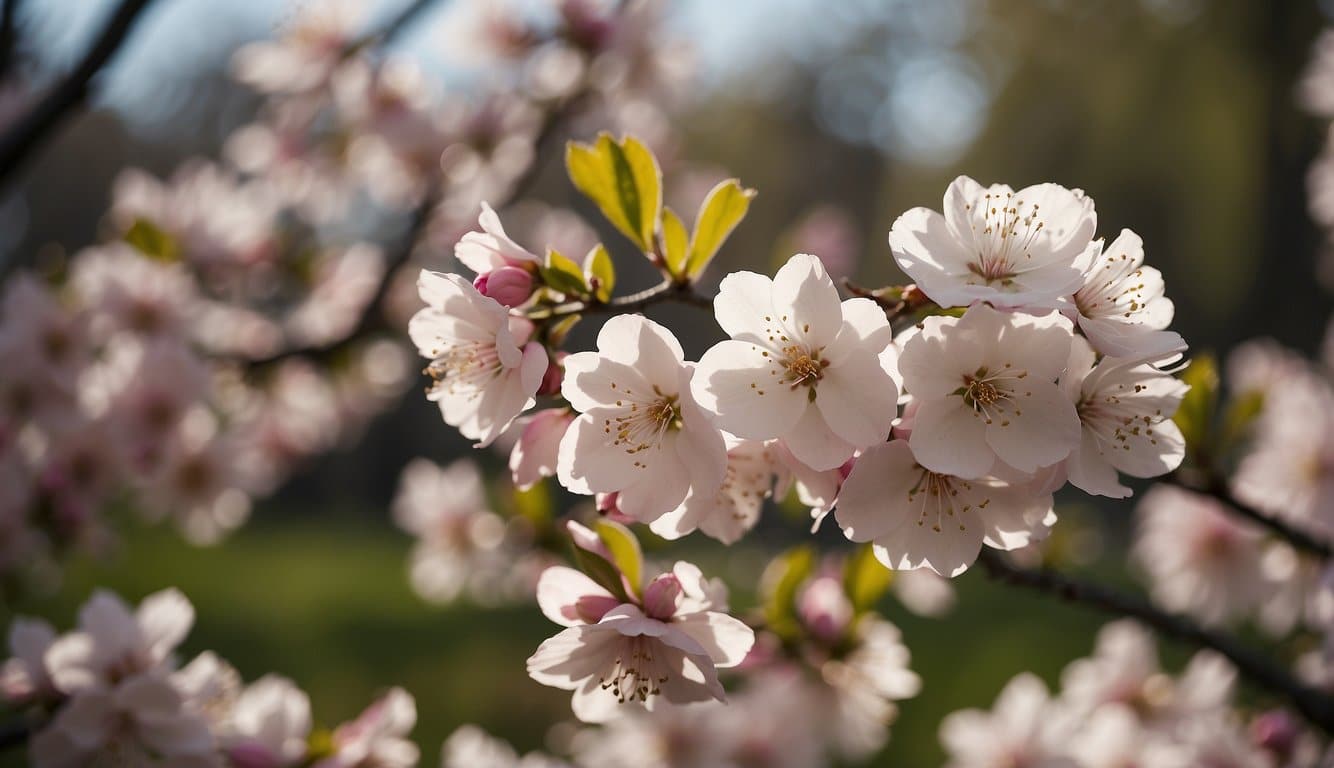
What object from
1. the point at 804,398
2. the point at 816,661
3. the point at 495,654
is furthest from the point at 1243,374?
the point at 495,654

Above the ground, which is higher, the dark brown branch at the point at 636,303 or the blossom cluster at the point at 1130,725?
the dark brown branch at the point at 636,303

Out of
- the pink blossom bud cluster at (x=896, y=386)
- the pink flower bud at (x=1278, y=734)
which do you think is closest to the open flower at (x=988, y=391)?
the pink blossom bud cluster at (x=896, y=386)

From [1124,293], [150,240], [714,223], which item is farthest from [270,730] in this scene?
[150,240]

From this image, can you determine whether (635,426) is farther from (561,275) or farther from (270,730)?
(270,730)

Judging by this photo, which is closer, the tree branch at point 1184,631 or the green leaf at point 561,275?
the green leaf at point 561,275

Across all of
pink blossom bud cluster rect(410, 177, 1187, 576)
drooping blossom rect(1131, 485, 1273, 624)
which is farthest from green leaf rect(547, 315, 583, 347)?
drooping blossom rect(1131, 485, 1273, 624)

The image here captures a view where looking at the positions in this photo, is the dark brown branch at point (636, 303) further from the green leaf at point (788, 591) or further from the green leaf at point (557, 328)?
the green leaf at point (788, 591)

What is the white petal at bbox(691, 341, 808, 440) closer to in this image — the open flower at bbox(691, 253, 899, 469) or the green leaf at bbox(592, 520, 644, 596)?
the open flower at bbox(691, 253, 899, 469)

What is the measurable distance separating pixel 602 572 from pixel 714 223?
332mm

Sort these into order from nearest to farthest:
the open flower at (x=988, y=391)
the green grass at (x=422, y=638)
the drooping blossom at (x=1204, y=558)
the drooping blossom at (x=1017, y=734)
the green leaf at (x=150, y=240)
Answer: the open flower at (x=988, y=391), the drooping blossom at (x=1017, y=734), the drooping blossom at (x=1204, y=558), the green leaf at (x=150, y=240), the green grass at (x=422, y=638)

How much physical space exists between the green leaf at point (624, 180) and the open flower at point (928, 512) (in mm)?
323

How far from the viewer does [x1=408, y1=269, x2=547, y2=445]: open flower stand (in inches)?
30.2

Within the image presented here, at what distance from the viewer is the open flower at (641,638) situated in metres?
0.78

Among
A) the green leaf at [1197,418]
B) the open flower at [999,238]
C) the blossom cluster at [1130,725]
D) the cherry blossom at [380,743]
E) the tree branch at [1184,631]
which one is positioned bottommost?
the blossom cluster at [1130,725]
